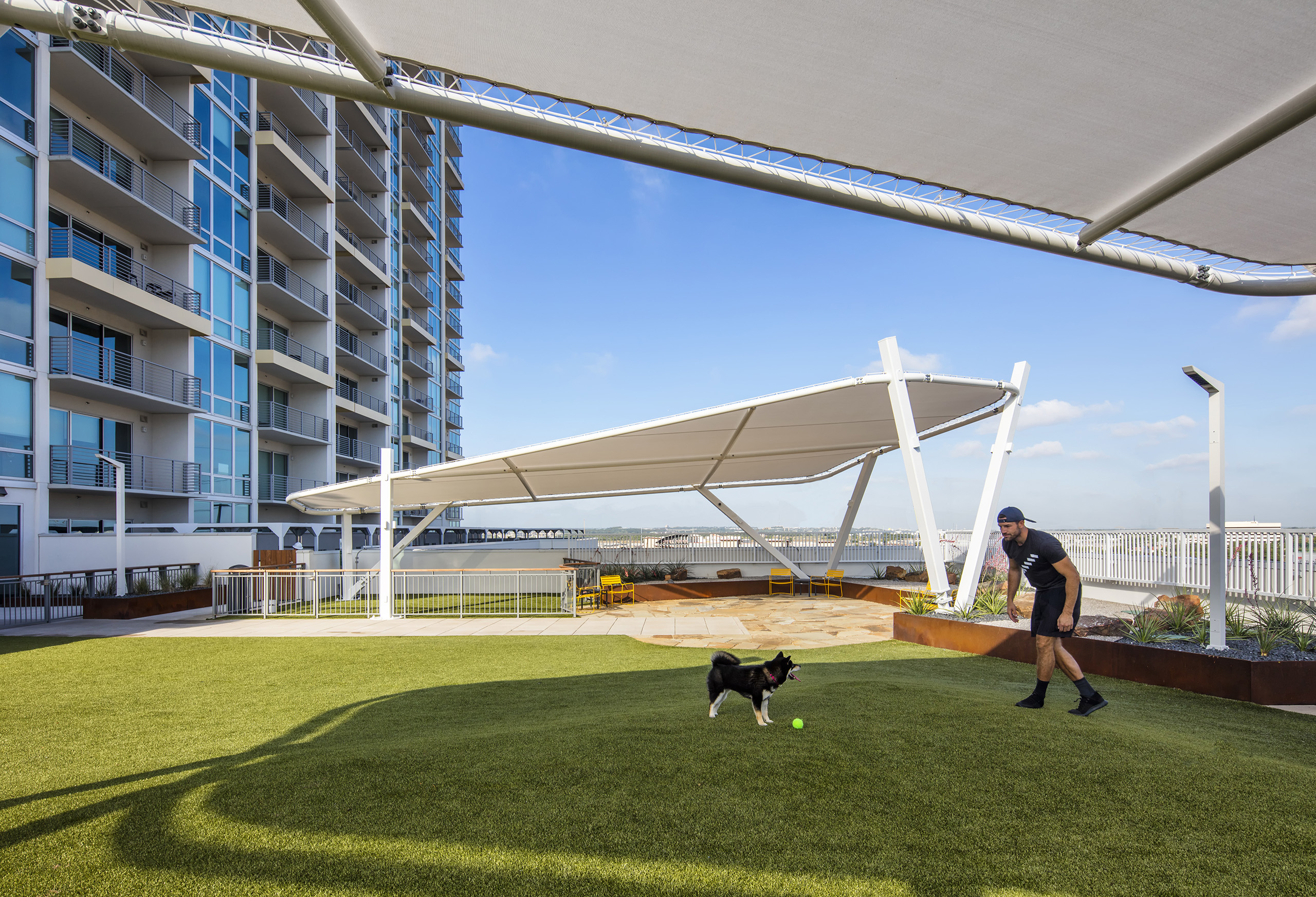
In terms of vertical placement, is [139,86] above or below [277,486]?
above

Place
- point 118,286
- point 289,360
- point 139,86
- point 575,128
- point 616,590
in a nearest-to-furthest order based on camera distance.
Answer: point 575,128, point 616,590, point 118,286, point 139,86, point 289,360

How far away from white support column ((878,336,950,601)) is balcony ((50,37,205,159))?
23.3 metres

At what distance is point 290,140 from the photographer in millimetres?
32594

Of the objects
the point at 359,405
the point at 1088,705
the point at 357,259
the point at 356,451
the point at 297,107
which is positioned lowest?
the point at 1088,705

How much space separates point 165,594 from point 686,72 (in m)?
18.3

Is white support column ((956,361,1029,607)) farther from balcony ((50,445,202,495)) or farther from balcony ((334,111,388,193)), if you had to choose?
balcony ((334,111,388,193))

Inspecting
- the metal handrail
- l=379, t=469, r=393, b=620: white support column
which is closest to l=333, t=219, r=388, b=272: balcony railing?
the metal handrail

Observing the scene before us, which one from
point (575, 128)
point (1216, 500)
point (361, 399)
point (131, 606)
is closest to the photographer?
point (575, 128)

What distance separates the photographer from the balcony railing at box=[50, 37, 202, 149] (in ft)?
67.6

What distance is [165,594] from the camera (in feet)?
54.3

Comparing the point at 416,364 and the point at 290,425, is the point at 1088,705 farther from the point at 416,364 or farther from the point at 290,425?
the point at 416,364

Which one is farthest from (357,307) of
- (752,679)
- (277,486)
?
(752,679)

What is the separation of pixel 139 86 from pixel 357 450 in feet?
67.5

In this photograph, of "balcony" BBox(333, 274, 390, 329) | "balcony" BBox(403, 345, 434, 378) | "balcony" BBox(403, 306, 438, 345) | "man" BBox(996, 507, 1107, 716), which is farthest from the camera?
"balcony" BBox(403, 345, 434, 378)
